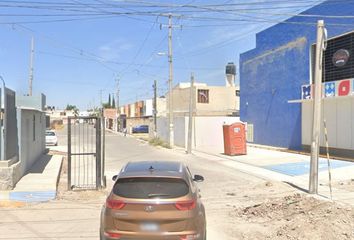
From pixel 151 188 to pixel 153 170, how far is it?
522 millimetres

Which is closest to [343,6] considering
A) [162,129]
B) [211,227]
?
[211,227]

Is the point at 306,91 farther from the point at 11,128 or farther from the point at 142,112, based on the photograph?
the point at 142,112

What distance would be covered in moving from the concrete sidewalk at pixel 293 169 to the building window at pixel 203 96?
117 ft

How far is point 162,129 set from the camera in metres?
50.0

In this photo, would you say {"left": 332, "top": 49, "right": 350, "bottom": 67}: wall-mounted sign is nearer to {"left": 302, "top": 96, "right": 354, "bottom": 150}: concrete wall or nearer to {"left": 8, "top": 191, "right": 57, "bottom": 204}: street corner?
{"left": 302, "top": 96, "right": 354, "bottom": 150}: concrete wall

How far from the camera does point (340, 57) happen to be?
24547mm

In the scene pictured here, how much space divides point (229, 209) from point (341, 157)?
515 inches

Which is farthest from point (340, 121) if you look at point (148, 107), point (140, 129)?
point (148, 107)

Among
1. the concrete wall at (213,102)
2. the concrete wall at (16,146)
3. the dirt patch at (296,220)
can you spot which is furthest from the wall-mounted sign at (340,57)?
the concrete wall at (213,102)

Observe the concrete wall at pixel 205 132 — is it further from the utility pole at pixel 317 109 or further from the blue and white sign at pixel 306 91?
→ the utility pole at pixel 317 109

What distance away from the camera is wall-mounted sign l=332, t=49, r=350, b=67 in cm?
2417

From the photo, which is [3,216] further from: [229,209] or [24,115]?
[24,115]

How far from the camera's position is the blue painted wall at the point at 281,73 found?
2722cm

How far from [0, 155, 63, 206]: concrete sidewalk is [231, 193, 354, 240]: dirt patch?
5304 mm
